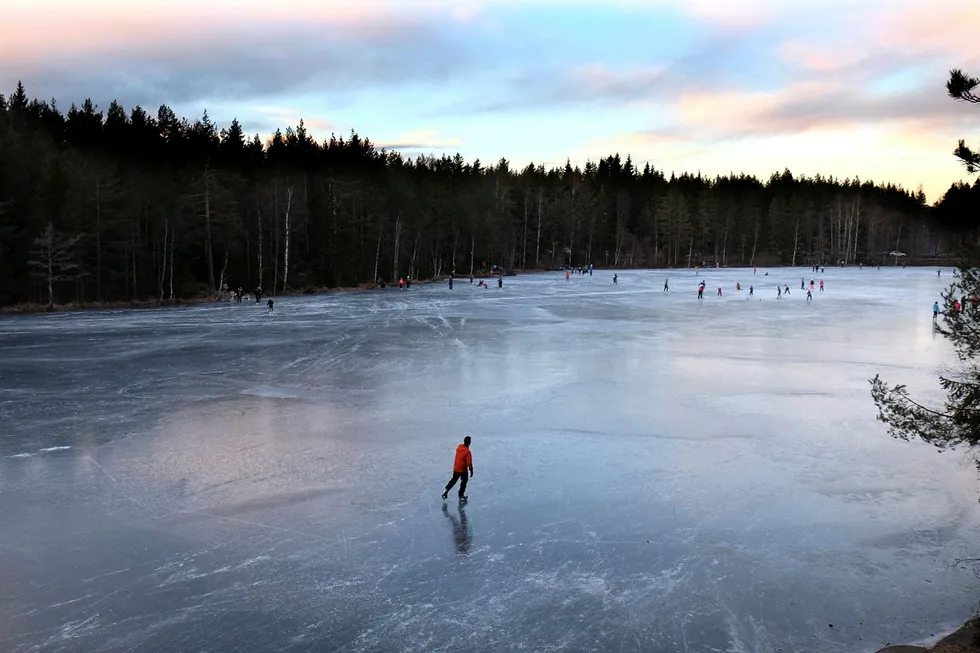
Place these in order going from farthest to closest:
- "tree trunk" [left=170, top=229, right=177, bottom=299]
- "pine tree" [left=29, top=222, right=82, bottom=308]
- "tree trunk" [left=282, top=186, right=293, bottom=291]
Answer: "tree trunk" [left=282, top=186, right=293, bottom=291], "tree trunk" [left=170, top=229, right=177, bottom=299], "pine tree" [left=29, top=222, right=82, bottom=308]

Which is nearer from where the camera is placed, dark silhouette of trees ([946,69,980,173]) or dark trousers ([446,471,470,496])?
dark silhouette of trees ([946,69,980,173])

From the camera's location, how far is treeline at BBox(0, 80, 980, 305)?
47562 mm

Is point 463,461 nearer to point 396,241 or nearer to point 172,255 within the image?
point 172,255

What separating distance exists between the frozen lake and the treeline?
191 inches

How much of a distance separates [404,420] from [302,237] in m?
56.8

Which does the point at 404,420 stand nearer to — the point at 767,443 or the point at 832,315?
the point at 767,443

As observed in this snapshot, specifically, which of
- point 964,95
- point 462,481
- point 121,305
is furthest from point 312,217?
point 964,95

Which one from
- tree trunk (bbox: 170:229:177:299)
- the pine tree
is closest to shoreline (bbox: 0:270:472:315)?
the pine tree

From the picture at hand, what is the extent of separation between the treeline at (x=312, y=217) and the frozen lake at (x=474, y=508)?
191 inches

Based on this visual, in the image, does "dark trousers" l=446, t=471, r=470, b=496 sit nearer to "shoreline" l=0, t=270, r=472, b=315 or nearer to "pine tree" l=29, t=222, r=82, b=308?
"pine tree" l=29, t=222, r=82, b=308

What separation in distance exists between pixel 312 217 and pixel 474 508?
62973 mm

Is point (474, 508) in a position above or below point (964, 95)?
below

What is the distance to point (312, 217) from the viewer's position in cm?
6988

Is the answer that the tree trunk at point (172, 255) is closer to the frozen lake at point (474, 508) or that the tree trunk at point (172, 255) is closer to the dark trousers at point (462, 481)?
the frozen lake at point (474, 508)
